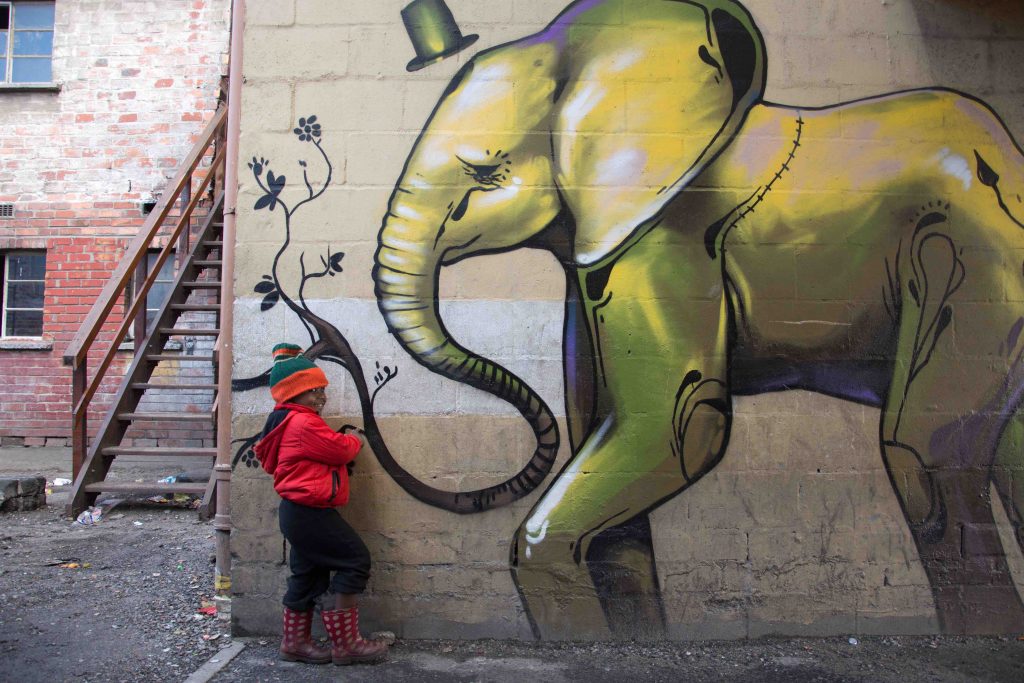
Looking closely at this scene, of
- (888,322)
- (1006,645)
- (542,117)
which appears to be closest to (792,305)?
(888,322)

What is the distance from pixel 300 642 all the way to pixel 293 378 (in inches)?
47.6

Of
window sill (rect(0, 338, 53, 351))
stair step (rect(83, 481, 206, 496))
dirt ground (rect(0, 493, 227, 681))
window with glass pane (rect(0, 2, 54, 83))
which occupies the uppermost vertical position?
window with glass pane (rect(0, 2, 54, 83))

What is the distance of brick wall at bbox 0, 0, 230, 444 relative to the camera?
838 cm

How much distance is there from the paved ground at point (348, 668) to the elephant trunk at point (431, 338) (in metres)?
0.80

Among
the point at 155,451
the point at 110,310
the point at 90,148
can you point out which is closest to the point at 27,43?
the point at 90,148

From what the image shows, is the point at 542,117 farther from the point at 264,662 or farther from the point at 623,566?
the point at 264,662

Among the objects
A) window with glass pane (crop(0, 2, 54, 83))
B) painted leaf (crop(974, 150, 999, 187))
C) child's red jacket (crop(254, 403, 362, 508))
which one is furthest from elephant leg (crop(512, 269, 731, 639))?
window with glass pane (crop(0, 2, 54, 83))

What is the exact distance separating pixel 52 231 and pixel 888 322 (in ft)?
27.9

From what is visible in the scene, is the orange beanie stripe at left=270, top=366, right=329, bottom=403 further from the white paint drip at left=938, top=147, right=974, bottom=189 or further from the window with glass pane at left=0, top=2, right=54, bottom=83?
the window with glass pane at left=0, top=2, right=54, bottom=83

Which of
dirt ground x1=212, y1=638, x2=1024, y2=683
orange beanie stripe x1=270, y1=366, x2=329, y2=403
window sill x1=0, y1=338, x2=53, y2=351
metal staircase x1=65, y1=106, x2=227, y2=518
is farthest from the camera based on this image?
window sill x1=0, y1=338, x2=53, y2=351

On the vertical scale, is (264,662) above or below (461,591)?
below

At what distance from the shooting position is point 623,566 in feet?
12.3

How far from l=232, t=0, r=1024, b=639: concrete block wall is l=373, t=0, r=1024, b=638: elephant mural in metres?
0.03

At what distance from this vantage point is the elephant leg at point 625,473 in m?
3.73
